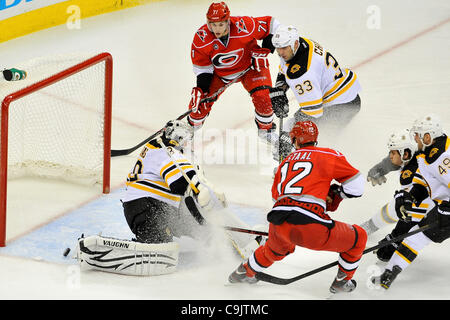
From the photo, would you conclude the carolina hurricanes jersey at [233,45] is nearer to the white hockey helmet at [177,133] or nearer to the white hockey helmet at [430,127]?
the white hockey helmet at [177,133]

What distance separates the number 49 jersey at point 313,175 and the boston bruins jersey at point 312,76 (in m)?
1.12

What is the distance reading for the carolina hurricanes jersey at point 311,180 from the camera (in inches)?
144

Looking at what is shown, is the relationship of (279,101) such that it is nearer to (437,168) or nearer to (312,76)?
(312,76)

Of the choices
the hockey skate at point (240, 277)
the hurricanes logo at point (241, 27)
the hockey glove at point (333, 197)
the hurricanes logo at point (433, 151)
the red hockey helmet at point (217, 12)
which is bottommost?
the hockey skate at point (240, 277)

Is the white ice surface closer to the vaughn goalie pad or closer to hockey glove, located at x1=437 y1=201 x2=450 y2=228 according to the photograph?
the vaughn goalie pad

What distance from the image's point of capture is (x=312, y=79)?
481 centimetres

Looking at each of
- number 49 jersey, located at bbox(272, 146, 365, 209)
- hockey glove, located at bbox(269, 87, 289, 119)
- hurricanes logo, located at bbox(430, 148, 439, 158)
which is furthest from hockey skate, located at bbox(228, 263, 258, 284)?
hockey glove, located at bbox(269, 87, 289, 119)

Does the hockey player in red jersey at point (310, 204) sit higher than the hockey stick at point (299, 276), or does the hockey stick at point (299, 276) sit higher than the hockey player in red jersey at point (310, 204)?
the hockey player in red jersey at point (310, 204)

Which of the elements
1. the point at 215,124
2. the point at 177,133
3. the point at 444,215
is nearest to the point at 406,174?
the point at 444,215

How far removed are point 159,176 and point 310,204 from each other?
2.99ft

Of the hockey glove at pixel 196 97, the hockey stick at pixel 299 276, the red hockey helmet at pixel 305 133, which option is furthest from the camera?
the hockey glove at pixel 196 97

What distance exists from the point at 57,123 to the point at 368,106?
2329 millimetres

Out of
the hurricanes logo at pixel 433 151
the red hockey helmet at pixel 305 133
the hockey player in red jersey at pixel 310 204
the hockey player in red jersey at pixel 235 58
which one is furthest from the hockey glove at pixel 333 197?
the hockey player in red jersey at pixel 235 58

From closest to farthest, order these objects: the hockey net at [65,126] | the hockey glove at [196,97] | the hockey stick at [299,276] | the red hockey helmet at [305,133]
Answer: the red hockey helmet at [305,133], the hockey stick at [299,276], the hockey net at [65,126], the hockey glove at [196,97]
